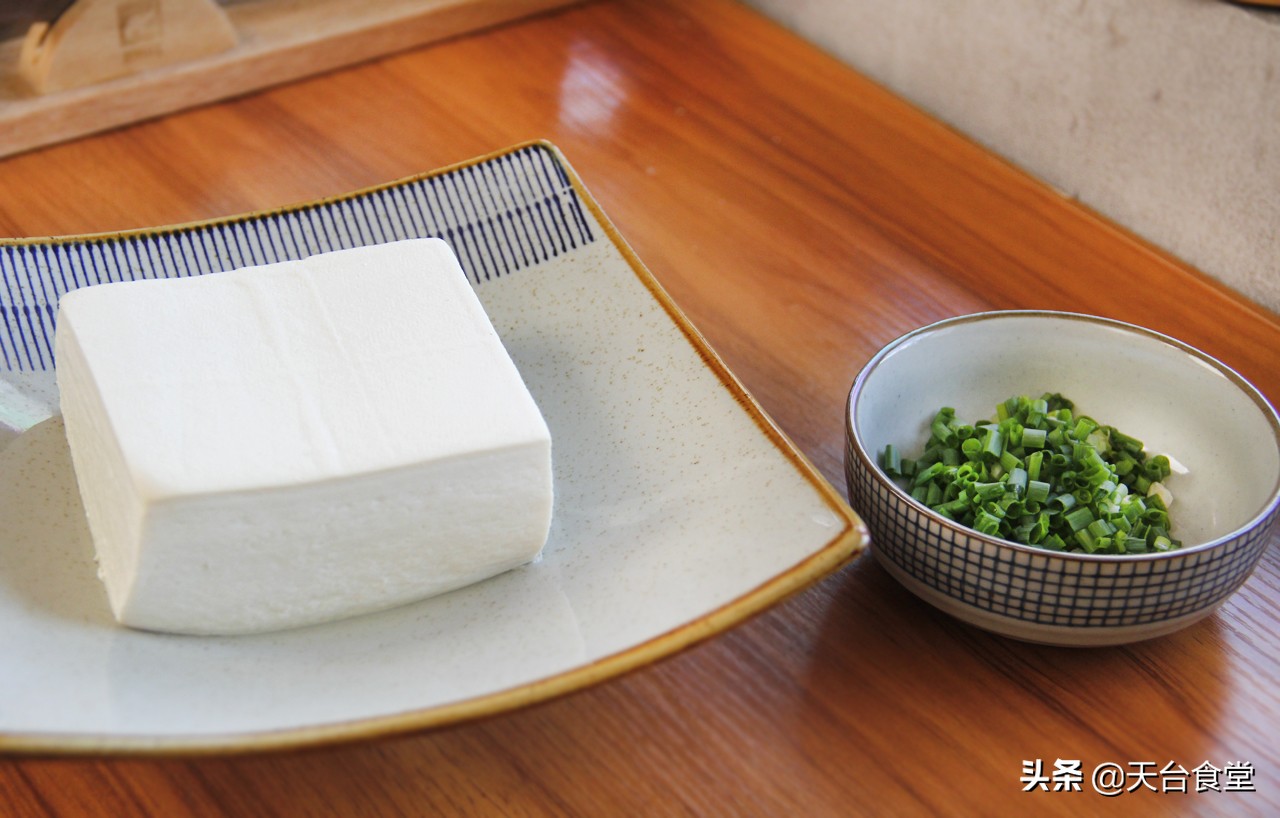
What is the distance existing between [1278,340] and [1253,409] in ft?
1.22

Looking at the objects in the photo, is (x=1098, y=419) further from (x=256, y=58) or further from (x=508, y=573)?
(x=256, y=58)

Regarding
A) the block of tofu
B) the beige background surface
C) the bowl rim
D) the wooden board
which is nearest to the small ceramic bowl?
the bowl rim

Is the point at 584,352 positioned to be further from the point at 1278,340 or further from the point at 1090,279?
the point at 1278,340

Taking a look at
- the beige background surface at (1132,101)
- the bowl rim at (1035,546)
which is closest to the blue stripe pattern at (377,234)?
the bowl rim at (1035,546)

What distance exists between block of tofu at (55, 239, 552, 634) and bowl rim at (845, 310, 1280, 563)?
24cm

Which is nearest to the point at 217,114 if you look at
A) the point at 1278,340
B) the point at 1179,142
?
the point at 1179,142

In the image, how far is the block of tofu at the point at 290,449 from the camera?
0.76 meters

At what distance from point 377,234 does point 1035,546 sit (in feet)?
2.17

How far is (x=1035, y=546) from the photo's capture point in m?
0.86

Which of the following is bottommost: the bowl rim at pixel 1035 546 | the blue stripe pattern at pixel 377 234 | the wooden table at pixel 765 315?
the wooden table at pixel 765 315

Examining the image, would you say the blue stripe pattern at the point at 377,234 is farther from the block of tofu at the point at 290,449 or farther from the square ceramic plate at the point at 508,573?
the block of tofu at the point at 290,449

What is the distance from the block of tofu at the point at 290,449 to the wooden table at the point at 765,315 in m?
0.12

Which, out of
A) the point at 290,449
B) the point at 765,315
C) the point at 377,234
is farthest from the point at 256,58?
the point at 290,449

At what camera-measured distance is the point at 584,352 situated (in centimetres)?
106
